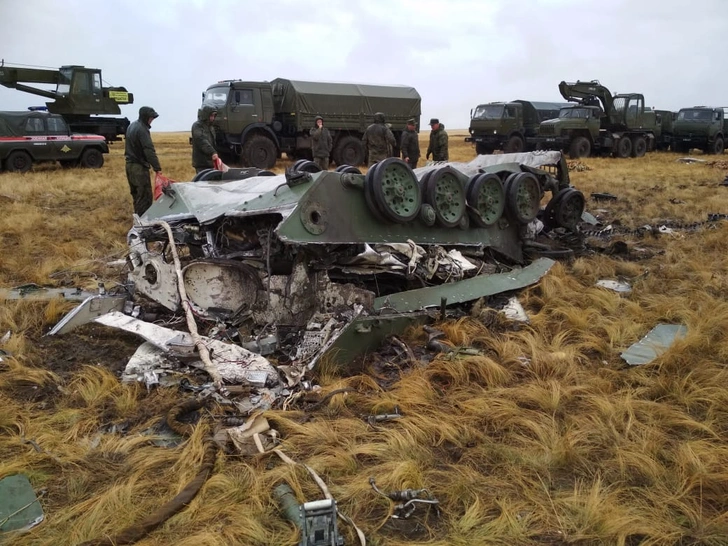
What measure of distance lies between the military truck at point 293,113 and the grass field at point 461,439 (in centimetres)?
1232

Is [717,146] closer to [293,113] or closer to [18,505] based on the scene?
[293,113]

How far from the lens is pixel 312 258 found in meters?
4.60

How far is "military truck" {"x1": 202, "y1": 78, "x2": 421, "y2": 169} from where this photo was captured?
16656 millimetres

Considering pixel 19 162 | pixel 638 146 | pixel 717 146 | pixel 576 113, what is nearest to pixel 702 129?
pixel 717 146

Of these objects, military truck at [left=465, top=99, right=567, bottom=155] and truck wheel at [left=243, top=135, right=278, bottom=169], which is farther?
military truck at [left=465, top=99, right=567, bottom=155]

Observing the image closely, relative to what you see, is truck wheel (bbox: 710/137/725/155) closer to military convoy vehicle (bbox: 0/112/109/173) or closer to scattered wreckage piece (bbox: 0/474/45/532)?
military convoy vehicle (bbox: 0/112/109/173)

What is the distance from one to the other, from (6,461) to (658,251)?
741 centimetres

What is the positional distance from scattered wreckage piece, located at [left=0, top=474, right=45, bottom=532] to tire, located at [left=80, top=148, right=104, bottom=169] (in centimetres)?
1622

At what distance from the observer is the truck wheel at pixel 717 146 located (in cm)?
2377

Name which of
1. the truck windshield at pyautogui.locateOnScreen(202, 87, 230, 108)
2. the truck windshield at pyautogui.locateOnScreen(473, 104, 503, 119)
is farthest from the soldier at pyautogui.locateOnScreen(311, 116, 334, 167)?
the truck windshield at pyautogui.locateOnScreen(473, 104, 503, 119)

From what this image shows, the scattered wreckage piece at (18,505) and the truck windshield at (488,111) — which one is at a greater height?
the truck windshield at (488,111)

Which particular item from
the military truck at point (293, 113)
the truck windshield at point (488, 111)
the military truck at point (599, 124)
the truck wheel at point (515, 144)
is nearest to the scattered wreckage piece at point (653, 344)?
the military truck at point (293, 113)

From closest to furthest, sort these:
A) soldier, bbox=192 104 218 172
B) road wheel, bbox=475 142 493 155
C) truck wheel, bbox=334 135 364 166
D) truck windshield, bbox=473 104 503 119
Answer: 1. soldier, bbox=192 104 218 172
2. truck wheel, bbox=334 135 364 166
3. truck windshield, bbox=473 104 503 119
4. road wheel, bbox=475 142 493 155

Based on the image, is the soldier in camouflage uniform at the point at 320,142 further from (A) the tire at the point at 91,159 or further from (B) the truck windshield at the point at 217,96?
(A) the tire at the point at 91,159
